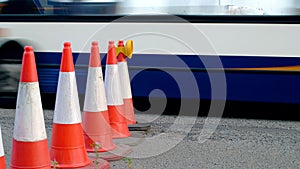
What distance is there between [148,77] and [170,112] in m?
0.62

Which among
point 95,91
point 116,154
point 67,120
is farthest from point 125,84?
point 67,120

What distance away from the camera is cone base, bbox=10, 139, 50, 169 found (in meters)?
3.60

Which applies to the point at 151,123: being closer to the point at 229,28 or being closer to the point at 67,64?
the point at 229,28

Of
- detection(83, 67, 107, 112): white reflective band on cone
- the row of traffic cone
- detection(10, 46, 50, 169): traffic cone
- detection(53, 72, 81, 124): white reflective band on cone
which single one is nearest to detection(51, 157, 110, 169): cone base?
the row of traffic cone

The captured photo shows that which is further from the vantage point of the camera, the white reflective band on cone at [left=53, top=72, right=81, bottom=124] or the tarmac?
the tarmac

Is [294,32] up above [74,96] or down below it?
above

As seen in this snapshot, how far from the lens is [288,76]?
6488 millimetres

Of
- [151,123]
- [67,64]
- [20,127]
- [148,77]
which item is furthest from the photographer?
[148,77]

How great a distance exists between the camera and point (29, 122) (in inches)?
140

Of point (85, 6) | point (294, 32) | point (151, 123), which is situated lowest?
point (151, 123)

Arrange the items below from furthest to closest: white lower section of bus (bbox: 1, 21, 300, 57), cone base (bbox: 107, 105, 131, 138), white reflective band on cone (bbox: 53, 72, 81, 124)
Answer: white lower section of bus (bbox: 1, 21, 300, 57)
cone base (bbox: 107, 105, 131, 138)
white reflective band on cone (bbox: 53, 72, 81, 124)

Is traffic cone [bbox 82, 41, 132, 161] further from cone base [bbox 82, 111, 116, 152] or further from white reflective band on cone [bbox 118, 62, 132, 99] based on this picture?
white reflective band on cone [bbox 118, 62, 132, 99]

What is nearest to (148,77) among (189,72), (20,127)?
(189,72)

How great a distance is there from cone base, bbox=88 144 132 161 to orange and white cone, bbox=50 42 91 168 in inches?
18.8
